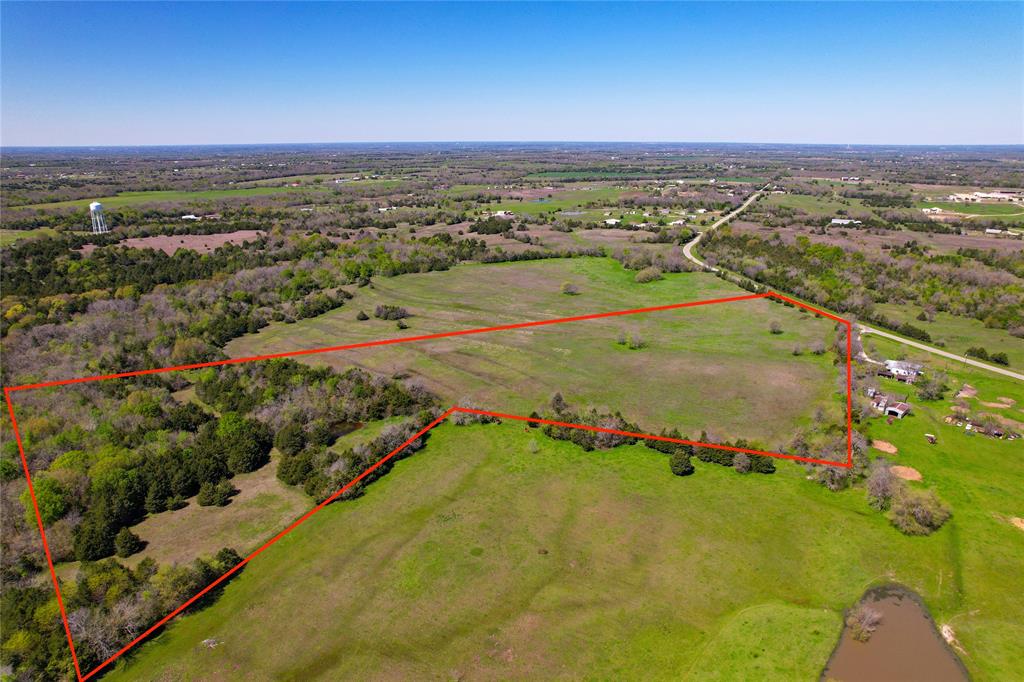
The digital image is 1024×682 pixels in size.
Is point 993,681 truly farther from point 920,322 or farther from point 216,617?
point 920,322

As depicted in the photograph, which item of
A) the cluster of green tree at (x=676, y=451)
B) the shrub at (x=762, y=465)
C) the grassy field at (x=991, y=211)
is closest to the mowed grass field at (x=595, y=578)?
the shrub at (x=762, y=465)

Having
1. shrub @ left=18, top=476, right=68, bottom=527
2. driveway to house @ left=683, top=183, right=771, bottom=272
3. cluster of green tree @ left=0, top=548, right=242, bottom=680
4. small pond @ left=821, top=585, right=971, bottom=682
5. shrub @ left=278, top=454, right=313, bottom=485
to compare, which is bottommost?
small pond @ left=821, top=585, right=971, bottom=682

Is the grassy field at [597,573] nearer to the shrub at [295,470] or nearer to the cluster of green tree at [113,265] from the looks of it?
the shrub at [295,470]

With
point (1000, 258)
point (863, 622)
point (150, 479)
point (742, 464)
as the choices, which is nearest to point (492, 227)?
point (1000, 258)

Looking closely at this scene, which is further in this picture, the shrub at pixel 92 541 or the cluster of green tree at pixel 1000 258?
the cluster of green tree at pixel 1000 258

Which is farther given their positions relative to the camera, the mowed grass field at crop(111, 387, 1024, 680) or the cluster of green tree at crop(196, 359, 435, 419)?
the cluster of green tree at crop(196, 359, 435, 419)

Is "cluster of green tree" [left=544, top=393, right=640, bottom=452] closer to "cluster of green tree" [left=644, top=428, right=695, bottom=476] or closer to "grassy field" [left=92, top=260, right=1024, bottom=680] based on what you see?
"grassy field" [left=92, top=260, right=1024, bottom=680]

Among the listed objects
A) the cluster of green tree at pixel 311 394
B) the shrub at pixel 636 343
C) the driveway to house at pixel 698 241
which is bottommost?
the cluster of green tree at pixel 311 394

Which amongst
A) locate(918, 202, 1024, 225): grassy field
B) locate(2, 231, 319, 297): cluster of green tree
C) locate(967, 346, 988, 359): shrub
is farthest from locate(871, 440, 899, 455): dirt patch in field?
locate(918, 202, 1024, 225): grassy field

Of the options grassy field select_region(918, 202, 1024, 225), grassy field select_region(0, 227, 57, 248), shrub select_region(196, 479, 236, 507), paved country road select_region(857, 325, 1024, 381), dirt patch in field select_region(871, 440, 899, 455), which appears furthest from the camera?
grassy field select_region(918, 202, 1024, 225)
